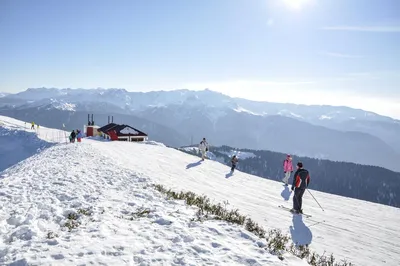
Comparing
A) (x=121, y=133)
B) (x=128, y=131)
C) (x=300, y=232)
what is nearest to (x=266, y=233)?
(x=300, y=232)

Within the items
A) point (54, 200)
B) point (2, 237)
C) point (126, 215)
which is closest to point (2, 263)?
point (2, 237)

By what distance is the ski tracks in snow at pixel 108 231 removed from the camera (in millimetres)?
6934

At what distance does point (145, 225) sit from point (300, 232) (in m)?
7.15

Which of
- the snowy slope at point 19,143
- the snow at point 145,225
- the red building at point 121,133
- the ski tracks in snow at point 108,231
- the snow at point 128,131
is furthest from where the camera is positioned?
the snow at point 128,131

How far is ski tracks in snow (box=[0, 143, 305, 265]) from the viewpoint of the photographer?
6934mm

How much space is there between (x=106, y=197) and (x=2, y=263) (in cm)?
617

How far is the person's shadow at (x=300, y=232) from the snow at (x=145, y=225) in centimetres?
6

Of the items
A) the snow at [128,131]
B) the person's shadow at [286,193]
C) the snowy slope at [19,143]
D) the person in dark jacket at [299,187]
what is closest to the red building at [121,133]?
the snow at [128,131]

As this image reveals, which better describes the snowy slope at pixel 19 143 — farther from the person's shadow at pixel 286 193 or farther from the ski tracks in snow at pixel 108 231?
the person's shadow at pixel 286 193

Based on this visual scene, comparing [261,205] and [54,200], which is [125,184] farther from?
[261,205]

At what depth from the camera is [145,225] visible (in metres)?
9.24

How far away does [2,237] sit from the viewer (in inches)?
299

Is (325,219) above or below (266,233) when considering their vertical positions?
below

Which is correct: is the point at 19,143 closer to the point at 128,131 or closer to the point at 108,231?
the point at 128,131
